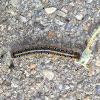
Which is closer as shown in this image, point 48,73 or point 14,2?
point 14,2

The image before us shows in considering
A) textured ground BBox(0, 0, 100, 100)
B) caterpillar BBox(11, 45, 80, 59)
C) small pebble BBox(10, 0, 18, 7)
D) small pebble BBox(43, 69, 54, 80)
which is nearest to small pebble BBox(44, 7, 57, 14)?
textured ground BBox(0, 0, 100, 100)

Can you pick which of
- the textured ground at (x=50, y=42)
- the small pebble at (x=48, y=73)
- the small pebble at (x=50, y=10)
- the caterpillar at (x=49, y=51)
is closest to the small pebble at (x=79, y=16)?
the textured ground at (x=50, y=42)

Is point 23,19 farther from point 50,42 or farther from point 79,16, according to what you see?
point 79,16

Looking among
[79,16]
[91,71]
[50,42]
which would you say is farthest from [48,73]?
[79,16]

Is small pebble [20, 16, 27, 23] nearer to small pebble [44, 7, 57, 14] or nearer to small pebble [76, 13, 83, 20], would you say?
small pebble [44, 7, 57, 14]

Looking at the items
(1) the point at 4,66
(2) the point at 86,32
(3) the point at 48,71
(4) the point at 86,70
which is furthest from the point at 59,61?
(1) the point at 4,66

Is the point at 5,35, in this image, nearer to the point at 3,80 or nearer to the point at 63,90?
the point at 3,80

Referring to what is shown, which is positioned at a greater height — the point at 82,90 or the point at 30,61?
the point at 30,61

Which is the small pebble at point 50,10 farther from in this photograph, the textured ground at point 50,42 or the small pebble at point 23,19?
the small pebble at point 23,19
